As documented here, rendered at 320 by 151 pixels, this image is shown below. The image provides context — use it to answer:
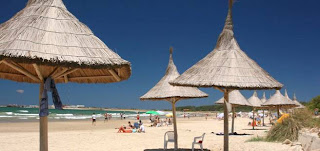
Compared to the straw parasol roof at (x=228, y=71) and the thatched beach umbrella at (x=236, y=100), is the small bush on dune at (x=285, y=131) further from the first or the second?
the thatched beach umbrella at (x=236, y=100)

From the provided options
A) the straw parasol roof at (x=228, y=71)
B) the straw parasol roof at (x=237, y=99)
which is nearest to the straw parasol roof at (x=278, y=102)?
the straw parasol roof at (x=237, y=99)

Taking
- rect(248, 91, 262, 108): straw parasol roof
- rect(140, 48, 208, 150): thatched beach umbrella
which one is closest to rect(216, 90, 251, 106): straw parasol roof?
rect(248, 91, 262, 108): straw parasol roof

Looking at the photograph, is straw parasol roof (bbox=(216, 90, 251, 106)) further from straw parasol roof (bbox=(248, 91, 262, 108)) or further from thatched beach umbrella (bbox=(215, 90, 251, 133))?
straw parasol roof (bbox=(248, 91, 262, 108))

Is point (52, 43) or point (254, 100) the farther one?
point (254, 100)

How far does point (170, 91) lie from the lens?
34.8ft

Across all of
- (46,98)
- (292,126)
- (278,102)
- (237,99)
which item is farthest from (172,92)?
(278,102)

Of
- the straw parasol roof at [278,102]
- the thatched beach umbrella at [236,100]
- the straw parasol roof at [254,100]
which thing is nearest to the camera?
the thatched beach umbrella at [236,100]

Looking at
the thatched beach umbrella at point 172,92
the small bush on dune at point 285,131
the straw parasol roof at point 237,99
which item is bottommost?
the small bush on dune at point 285,131

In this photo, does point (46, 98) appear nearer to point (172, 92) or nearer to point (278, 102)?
point (172, 92)

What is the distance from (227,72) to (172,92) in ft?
9.65

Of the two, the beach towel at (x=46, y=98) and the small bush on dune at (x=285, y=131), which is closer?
the beach towel at (x=46, y=98)

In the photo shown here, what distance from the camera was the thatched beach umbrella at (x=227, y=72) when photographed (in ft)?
25.2

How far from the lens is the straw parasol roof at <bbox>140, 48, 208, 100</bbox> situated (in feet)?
34.6

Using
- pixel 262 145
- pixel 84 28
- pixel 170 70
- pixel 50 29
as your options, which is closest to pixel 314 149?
pixel 262 145
